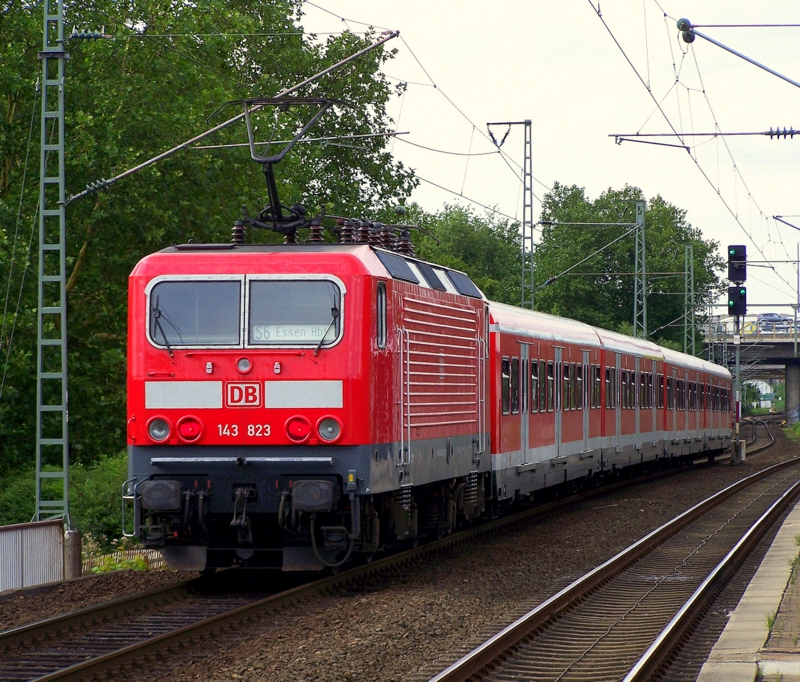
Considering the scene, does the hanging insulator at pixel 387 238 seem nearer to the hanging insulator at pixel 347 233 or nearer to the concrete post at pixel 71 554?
the hanging insulator at pixel 347 233

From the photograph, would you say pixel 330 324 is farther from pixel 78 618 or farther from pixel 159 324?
pixel 78 618

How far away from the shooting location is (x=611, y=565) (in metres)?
14.7

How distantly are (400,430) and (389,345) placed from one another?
0.93 meters

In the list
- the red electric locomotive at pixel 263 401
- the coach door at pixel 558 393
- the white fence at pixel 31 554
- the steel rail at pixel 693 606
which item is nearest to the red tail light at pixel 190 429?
the red electric locomotive at pixel 263 401

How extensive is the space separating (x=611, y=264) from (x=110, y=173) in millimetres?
66603

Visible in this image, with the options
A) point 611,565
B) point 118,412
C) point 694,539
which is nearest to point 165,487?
point 611,565

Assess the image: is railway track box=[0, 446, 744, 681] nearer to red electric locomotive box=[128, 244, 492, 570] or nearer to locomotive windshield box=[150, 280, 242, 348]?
red electric locomotive box=[128, 244, 492, 570]

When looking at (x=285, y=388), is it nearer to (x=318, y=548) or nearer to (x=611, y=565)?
(x=318, y=548)

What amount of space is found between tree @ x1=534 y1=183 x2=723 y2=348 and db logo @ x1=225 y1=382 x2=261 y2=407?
71.5 metres

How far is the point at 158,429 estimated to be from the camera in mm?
12539

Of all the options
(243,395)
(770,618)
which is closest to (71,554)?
(243,395)

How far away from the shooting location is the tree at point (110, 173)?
26.5 meters

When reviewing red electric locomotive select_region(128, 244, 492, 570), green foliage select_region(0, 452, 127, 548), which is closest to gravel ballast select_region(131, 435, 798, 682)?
red electric locomotive select_region(128, 244, 492, 570)

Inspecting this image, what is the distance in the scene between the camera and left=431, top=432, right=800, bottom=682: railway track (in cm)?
927
